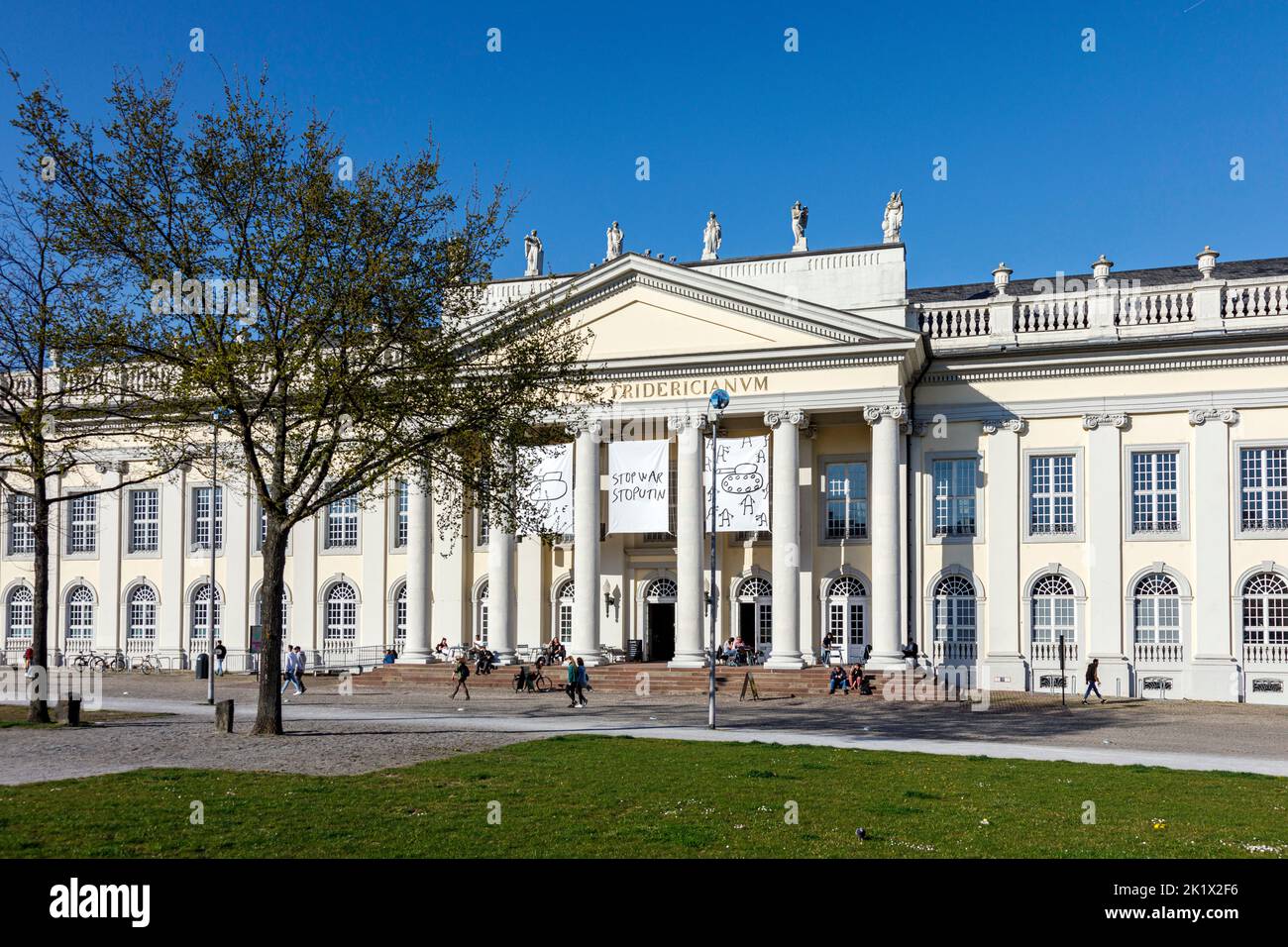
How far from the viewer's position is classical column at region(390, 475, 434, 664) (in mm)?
47625

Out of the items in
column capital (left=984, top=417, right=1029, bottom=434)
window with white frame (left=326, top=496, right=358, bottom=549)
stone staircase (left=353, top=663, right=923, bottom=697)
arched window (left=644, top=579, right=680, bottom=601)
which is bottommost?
stone staircase (left=353, top=663, right=923, bottom=697)

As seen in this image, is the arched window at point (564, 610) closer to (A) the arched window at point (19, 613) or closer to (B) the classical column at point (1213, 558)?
(B) the classical column at point (1213, 558)

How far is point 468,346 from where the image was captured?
27.4m

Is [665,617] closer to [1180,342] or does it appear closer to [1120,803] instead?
[1180,342]

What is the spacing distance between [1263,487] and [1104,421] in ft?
18.0

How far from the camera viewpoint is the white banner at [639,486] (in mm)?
44375

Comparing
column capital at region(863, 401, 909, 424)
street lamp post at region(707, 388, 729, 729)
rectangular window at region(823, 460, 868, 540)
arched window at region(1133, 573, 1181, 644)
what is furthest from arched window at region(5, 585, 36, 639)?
arched window at region(1133, 573, 1181, 644)

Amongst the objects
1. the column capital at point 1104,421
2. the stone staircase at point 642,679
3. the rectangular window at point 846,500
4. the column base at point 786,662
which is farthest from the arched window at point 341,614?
the column capital at point 1104,421

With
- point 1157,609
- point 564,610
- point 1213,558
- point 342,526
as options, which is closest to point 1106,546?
point 1157,609

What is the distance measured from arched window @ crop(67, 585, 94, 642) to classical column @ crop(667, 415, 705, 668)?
28.1 m

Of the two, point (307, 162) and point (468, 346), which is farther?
point (468, 346)

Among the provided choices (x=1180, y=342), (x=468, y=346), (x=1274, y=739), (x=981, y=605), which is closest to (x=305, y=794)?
(x=468, y=346)

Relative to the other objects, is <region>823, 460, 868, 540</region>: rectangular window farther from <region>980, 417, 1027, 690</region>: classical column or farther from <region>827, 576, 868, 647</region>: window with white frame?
<region>980, 417, 1027, 690</region>: classical column
